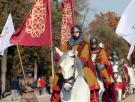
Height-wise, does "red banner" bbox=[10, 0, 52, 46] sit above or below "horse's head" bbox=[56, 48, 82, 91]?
above

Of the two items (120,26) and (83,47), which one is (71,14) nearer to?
(120,26)

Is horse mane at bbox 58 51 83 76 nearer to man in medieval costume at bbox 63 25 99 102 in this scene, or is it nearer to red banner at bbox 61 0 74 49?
man in medieval costume at bbox 63 25 99 102

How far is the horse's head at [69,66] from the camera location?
10414mm

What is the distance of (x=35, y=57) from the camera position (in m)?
45.3

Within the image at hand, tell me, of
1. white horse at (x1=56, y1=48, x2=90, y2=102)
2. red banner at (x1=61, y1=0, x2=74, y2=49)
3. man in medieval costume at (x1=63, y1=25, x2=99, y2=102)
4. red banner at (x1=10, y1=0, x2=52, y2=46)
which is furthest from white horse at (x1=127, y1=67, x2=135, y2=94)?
white horse at (x1=56, y1=48, x2=90, y2=102)

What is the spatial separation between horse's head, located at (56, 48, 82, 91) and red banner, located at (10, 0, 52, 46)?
5300mm

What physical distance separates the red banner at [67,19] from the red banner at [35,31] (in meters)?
0.48

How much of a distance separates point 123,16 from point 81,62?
9.73 feet

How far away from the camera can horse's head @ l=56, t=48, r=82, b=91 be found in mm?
10414

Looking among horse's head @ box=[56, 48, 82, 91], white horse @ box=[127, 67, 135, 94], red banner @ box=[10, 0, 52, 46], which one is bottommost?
white horse @ box=[127, 67, 135, 94]

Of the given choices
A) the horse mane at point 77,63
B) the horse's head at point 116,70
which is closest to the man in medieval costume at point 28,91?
the horse mane at point 77,63

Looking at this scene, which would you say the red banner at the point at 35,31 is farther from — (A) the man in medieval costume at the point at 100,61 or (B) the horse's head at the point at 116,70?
(B) the horse's head at the point at 116,70

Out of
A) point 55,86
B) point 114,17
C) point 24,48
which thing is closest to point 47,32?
point 55,86

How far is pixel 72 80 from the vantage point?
416 inches
